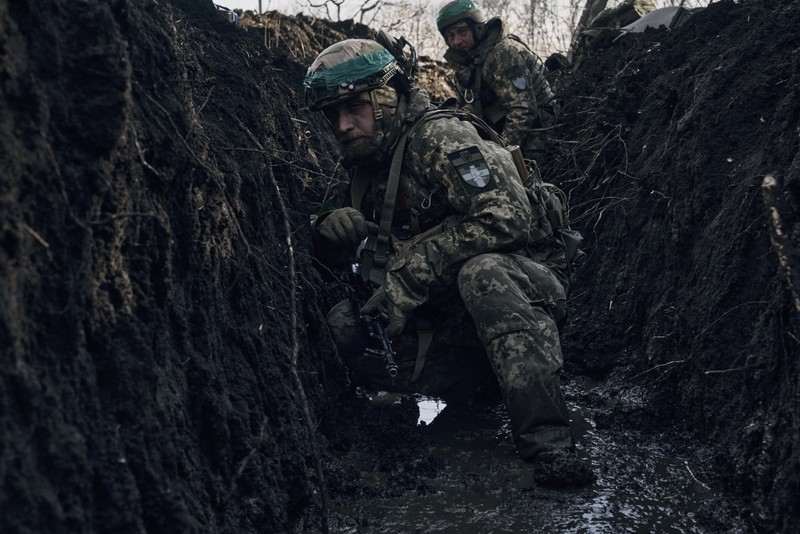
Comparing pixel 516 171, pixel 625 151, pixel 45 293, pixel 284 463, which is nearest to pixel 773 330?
pixel 516 171

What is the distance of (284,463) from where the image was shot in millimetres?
3219

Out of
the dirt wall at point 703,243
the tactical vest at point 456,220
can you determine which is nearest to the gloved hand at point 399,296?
the tactical vest at point 456,220

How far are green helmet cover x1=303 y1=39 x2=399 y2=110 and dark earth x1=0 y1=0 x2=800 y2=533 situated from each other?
0.48 metres

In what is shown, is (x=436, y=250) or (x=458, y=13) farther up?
(x=458, y=13)

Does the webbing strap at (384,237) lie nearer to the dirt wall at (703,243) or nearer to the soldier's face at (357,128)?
the soldier's face at (357,128)

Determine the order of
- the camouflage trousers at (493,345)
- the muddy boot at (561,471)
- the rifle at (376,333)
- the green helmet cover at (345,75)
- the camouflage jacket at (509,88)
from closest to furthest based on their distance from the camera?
the muddy boot at (561,471) → the camouflage trousers at (493,345) → the rifle at (376,333) → the green helmet cover at (345,75) → the camouflage jacket at (509,88)

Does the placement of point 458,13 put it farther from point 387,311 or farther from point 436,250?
point 387,311

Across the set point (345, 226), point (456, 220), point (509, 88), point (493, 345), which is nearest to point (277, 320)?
point (345, 226)

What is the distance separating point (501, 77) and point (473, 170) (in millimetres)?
3835

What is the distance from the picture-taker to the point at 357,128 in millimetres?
4375

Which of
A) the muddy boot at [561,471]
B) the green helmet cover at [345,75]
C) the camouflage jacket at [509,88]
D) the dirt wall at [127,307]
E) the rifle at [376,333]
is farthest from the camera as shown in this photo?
the camouflage jacket at [509,88]

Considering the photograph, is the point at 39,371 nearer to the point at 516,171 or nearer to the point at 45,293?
the point at 45,293

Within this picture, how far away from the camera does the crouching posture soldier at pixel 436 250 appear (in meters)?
3.89

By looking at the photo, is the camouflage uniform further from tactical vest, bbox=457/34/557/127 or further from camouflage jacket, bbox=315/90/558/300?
tactical vest, bbox=457/34/557/127
